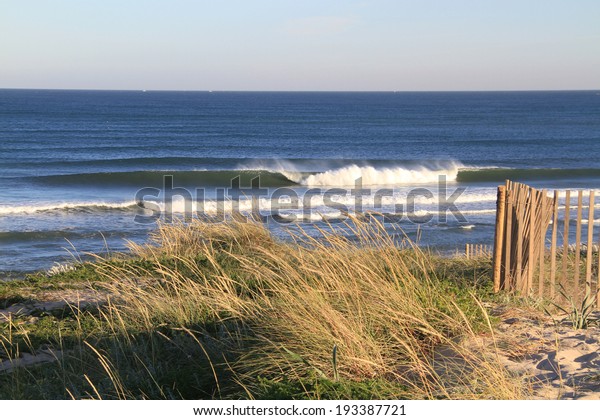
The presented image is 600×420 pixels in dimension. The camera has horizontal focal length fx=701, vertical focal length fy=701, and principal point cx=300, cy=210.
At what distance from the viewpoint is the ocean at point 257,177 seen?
1820 cm

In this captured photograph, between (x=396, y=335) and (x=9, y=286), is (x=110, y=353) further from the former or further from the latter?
(x=9, y=286)

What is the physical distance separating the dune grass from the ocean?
39.8 inches

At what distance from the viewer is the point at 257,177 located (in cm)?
3294

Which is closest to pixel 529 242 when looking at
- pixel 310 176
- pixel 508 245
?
pixel 508 245

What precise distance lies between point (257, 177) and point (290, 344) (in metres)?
28.2

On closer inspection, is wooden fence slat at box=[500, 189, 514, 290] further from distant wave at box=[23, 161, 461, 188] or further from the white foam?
the white foam

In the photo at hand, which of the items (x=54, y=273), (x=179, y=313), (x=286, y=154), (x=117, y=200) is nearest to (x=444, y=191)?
(x=117, y=200)

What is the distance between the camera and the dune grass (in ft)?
15.1

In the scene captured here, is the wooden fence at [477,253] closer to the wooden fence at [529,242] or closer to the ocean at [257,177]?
the ocean at [257,177]

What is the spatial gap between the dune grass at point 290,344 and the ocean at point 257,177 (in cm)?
101

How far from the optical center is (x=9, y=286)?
31.4ft

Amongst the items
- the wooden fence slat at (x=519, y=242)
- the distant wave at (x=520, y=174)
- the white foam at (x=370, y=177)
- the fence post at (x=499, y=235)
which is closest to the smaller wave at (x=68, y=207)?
the white foam at (x=370, y=177)

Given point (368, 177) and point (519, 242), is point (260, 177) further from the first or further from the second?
point (519, 242)

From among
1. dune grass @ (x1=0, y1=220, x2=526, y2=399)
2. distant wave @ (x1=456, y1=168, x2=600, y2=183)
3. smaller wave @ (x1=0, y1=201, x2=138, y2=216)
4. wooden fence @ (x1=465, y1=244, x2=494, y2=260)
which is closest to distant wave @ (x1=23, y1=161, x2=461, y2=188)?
distant wave @ (x1=456, y1=168, x2=600, y2=183)
